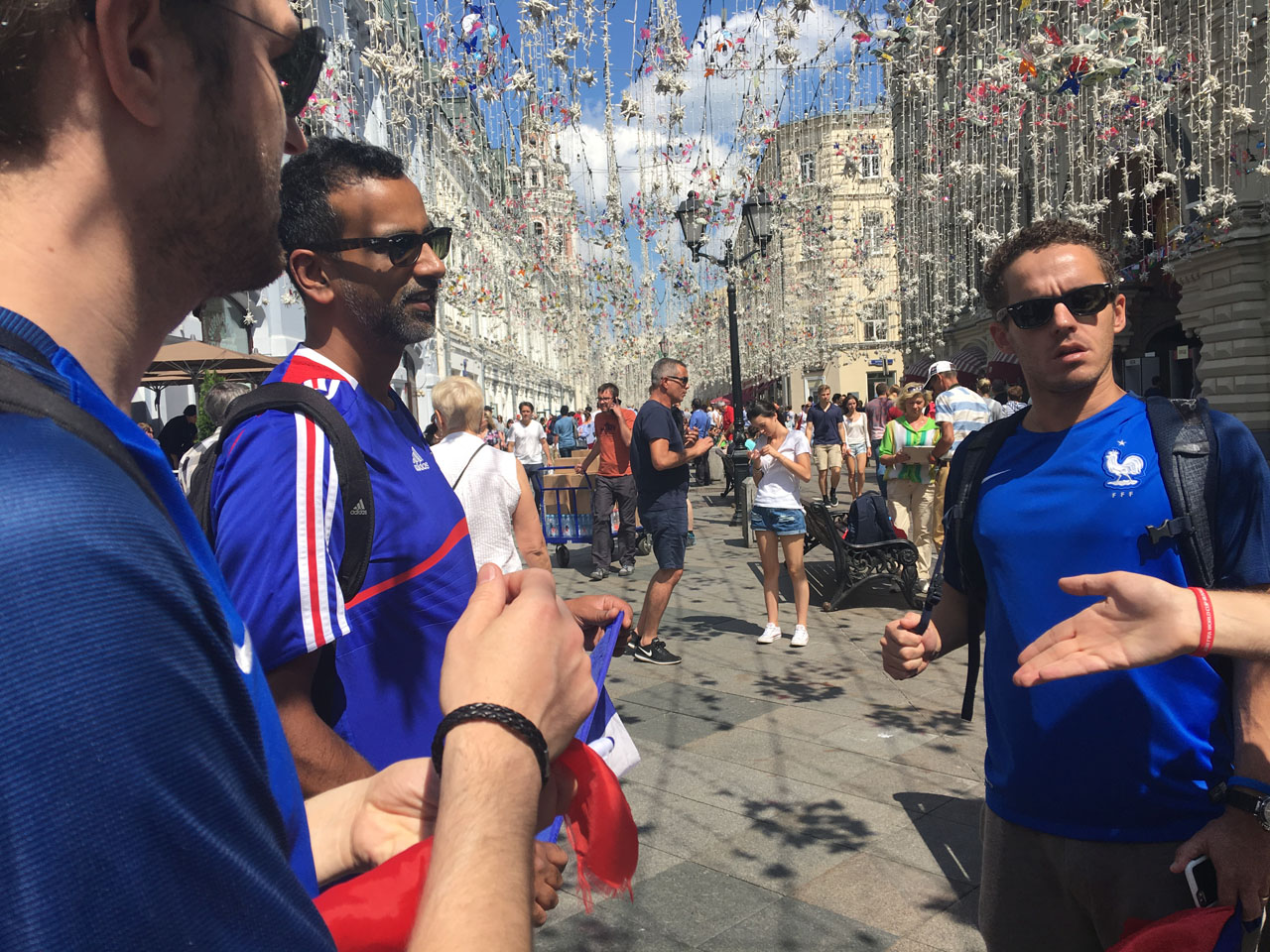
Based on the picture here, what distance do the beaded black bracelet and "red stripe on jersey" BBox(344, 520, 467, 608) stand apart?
99cm

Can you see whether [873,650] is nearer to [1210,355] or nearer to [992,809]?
[992,809]

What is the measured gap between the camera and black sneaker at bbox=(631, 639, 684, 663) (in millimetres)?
7258

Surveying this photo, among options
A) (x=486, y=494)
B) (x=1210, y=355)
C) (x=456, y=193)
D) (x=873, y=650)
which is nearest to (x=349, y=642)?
(x=486, y=494)

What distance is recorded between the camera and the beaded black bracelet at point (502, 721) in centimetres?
86

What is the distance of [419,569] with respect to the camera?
6.30 feet

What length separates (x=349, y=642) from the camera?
1820 mm

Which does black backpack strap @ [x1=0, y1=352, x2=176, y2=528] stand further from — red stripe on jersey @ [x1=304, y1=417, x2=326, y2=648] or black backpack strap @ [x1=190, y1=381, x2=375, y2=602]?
black backpack strap @ [x1=190, y1=381, x2=375, y2=602]

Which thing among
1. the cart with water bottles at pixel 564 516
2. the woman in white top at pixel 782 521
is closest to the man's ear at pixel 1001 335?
the woman in white top at pixel 782 521

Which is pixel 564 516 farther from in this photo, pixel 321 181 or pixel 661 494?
pixel 321 181

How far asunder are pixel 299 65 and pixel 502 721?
927mm

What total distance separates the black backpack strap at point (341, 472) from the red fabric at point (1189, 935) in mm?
1579

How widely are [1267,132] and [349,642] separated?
1683cm

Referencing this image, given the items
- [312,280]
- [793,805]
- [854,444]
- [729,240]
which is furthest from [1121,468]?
[854,444]

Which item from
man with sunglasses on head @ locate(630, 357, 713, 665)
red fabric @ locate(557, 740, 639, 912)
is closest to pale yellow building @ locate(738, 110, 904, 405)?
man with sunglasses on head @ locate(630, 357, 713, 665)
